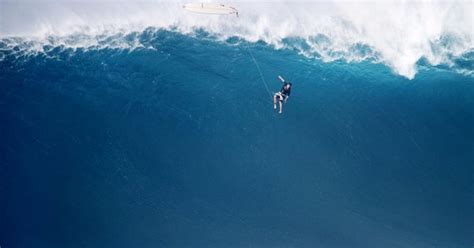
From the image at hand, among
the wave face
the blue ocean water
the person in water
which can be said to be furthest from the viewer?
the wave face

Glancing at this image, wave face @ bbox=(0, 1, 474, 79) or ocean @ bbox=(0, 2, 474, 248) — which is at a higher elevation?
wave face @ bbox=(0, 1, 474, 79)

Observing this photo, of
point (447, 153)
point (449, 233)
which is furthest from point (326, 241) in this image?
point (447, 153)

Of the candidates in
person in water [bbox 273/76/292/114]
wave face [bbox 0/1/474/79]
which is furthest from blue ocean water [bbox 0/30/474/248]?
wave face [bbox 0/1/474/79]

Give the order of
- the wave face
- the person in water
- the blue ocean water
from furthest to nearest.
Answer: the wave face
the blue ocean water
the person in water

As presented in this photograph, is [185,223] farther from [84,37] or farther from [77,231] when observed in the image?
[84,37]

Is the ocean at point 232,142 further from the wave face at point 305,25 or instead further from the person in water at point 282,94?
the person in water at point 282,94

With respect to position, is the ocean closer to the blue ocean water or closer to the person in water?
the blue ocean water

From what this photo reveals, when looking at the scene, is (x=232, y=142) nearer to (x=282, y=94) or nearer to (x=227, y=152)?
(x=227, y=152)
